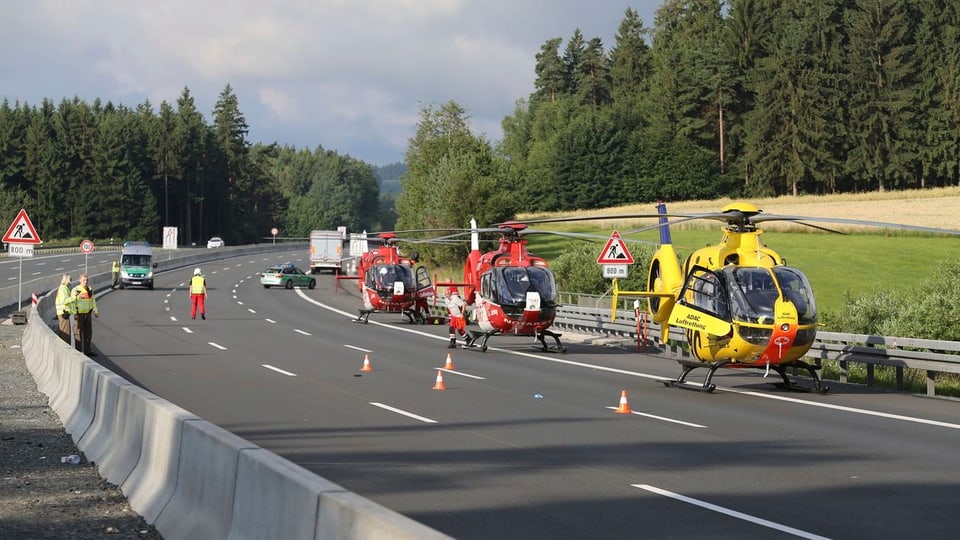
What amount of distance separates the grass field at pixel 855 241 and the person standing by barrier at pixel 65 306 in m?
25.1

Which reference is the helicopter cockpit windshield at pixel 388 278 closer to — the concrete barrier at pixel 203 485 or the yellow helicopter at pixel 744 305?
the yellow helicopter at pixel 744 305

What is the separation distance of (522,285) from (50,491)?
18.6 metres

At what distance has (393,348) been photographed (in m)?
31.2

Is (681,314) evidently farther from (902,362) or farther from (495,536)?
(495,536)

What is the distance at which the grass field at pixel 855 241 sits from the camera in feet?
200

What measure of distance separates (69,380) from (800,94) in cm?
10748

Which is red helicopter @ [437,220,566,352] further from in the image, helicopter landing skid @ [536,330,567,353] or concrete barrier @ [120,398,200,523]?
concrete barrier @ [120,398,200,523]

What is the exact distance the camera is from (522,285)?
94.1 ft

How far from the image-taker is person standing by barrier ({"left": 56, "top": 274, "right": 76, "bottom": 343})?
26.9 metres

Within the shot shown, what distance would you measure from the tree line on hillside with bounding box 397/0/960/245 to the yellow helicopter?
55.2 metres

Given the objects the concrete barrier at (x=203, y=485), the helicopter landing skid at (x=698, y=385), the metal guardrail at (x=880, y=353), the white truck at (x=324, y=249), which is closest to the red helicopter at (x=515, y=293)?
the metal guardrail at (x=880, y=353)

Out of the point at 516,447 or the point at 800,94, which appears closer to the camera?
the point at 516,447

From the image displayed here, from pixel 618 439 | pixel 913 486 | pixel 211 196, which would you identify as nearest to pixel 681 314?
pixel 618 439

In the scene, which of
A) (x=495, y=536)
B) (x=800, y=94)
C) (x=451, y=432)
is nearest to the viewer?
(x=495, y=536)
